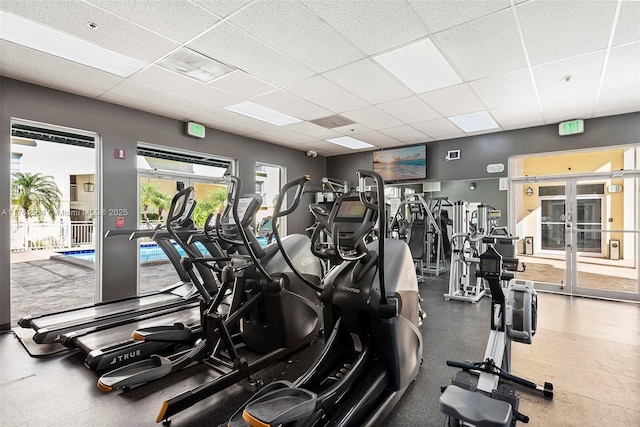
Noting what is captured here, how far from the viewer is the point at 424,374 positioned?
2.72 meters

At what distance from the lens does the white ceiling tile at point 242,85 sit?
12.3 ft

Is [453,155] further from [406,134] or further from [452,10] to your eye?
[452,10]

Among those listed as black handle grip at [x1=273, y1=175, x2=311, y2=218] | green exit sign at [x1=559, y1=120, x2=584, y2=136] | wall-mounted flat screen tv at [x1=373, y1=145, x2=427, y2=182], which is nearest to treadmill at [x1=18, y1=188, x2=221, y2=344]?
black handle grip at [x1=273, y1=175, x2=311, y2=218]

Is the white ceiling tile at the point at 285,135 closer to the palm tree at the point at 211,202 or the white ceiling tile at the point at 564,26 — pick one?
the palm tree at the point at 211,202

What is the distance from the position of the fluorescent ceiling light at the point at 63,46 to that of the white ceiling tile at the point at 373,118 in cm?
291

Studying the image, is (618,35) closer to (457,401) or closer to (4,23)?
(457,401)

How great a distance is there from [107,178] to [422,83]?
4.44 m

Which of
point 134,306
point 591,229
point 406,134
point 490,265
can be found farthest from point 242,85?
point 591,229

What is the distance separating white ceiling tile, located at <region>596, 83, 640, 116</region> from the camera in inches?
158

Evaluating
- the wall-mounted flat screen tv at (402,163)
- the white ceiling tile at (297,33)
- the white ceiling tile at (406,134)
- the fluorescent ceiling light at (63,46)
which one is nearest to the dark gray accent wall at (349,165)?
the wall-mounted flat screen tv at (402,163)

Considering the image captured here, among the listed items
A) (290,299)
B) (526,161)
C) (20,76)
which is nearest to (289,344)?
(290,299)

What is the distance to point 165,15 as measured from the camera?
260 cm

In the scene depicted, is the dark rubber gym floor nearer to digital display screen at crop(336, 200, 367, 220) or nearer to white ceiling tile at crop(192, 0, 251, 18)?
digital display screen at crop(336, 200, 367, 220)

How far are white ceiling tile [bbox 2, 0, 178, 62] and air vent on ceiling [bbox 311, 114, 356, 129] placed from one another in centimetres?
267
